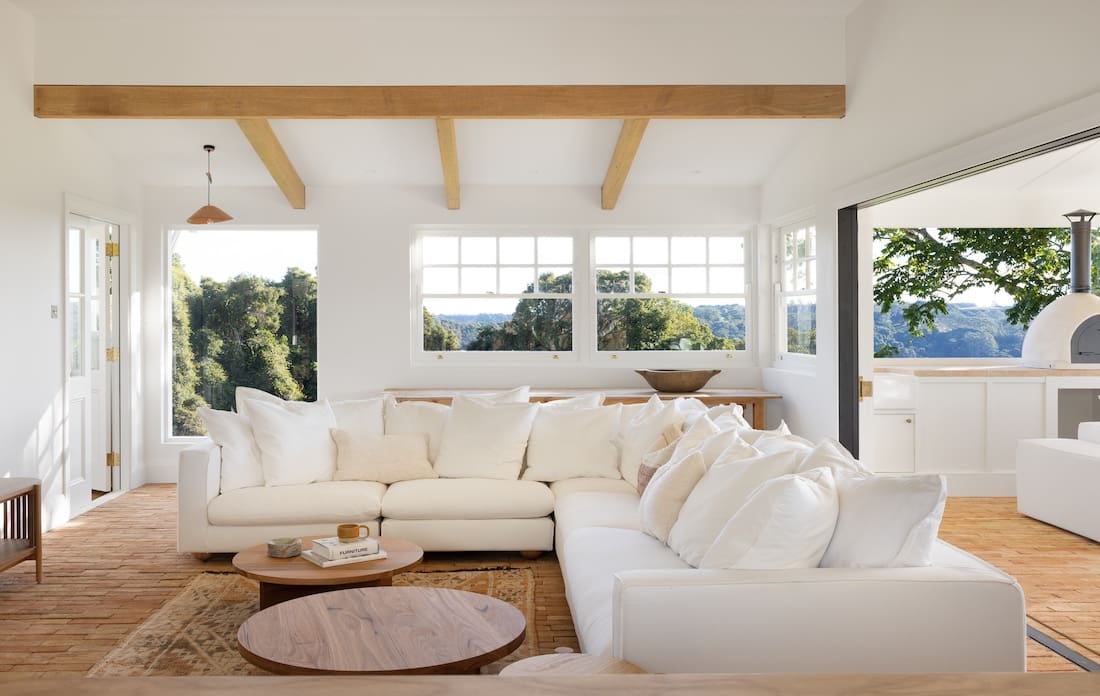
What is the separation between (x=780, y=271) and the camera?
726 centimetres

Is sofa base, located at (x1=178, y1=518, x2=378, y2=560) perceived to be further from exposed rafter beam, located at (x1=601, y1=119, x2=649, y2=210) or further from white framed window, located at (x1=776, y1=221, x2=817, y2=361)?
white framed window, located at (x1=776, y1=221, x2=817, y2=361)

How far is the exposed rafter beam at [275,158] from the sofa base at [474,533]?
287 cm

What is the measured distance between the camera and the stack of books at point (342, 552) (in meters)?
3.60

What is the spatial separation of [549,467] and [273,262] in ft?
12.5

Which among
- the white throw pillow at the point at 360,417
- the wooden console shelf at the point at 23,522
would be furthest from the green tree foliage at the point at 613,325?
the wooden console shelf at the point at 23,522

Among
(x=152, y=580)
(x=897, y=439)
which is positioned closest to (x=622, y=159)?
(x=897, y=439)

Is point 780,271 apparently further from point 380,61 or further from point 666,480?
point 666,480

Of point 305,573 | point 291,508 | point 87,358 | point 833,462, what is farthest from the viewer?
point 87,358

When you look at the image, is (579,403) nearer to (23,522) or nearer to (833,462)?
(833,462)

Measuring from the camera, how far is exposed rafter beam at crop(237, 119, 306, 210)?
5.85 meters

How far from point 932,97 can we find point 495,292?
4.07 metres

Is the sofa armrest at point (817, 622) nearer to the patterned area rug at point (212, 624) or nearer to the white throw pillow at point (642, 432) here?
the patterned area rug at point (212, 624)

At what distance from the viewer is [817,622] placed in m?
2.33

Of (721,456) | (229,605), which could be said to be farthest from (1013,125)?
(229,605)
